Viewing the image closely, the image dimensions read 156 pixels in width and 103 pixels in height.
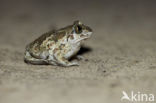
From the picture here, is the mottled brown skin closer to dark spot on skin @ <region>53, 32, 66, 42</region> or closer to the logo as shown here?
dark spot on skin @ <region>53, 32, 66, 42</region>

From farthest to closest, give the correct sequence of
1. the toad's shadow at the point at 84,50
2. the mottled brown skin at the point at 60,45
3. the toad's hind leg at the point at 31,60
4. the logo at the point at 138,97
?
1. the toad's shadow at the point at 84,50
2. the toad's hind leg at the point at 31,60
3. the mottled brown skin at the point at 60,45
4. the logo at the point at 138,97

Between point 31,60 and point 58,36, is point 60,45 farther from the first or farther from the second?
point 31,60

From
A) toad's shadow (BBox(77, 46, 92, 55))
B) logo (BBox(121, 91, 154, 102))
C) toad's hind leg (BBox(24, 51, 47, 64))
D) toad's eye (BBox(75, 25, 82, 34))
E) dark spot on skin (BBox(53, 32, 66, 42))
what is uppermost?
toad's eye (BBox(75, 25, 82, 34))

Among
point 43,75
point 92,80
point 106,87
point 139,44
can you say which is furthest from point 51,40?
point 139,44

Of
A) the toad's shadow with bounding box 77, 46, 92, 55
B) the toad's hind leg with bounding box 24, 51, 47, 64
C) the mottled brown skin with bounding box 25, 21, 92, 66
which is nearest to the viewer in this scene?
the mottled brown skin with bounding box 25, 21, 92, 66

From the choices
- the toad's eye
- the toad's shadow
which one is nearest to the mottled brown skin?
the toad's eye

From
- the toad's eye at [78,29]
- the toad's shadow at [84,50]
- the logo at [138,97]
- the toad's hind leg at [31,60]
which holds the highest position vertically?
the toad's eye at [78,29]

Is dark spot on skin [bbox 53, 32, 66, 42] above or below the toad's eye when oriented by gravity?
below

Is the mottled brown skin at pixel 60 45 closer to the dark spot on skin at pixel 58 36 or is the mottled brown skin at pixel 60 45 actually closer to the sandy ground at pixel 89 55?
the dark spot on skin at pixel 58 36

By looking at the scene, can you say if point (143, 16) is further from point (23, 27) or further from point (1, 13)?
point (1, 13)

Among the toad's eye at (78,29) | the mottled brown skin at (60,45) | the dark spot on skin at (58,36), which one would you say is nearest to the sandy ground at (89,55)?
the mottled brown skin at (60,45)
